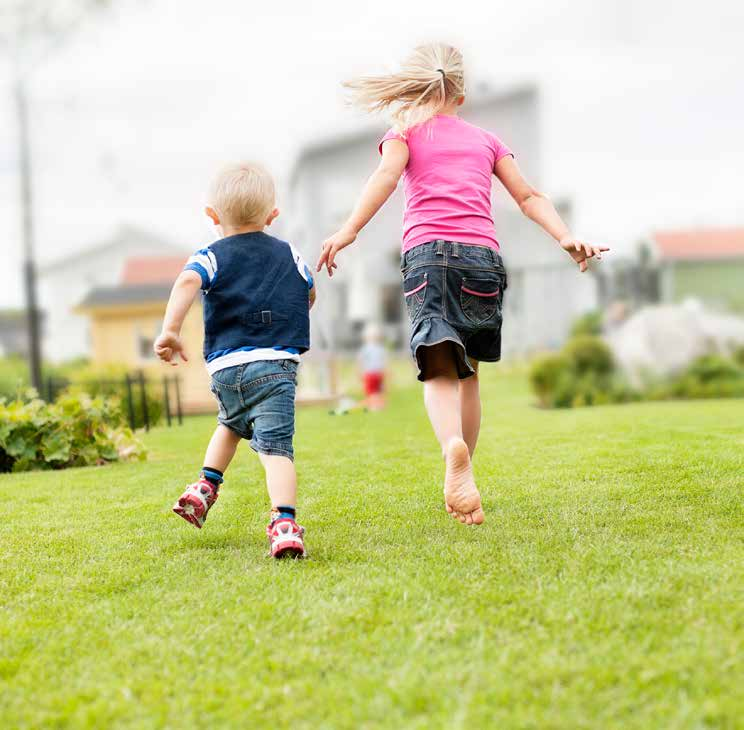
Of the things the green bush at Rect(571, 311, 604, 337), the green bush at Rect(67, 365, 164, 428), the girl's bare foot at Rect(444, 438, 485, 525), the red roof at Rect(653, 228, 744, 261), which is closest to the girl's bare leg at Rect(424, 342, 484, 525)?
the girl's bare foot at Rect(444, 438, 485, 525)

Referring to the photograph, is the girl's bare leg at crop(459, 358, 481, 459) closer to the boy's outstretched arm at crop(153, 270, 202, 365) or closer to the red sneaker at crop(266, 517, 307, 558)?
the red sneaker at crop(266, 517, 307, 558)

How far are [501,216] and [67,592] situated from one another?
17651 mm

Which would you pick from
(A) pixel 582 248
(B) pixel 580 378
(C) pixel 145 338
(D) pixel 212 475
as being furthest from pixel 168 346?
(C) pixel 145 338

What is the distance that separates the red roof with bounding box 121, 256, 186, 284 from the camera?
3243 cm

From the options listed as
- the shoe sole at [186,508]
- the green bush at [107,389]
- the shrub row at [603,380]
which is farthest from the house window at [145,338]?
the shoe sole at [186,508]

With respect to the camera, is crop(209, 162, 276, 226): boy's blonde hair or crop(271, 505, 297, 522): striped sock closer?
crop(271, 505, 297, 522): striped sock

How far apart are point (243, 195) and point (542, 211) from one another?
1.17m

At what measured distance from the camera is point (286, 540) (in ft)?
9.26

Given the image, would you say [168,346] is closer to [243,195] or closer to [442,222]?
[243,195]

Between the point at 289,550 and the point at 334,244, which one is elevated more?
the point at 334,244

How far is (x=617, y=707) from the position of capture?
169 centimetres

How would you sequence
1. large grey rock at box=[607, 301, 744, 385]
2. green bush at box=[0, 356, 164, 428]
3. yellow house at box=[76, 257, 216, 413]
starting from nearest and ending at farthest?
green bush at box=[0, 356, 164, 428], large grey rock at box=[607, 301, 744, 385], yellow house at box=[76, 257, 216, 413]

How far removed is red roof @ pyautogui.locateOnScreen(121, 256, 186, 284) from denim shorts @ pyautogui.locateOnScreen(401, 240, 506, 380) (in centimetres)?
2913

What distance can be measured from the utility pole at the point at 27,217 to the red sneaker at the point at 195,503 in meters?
12.3
